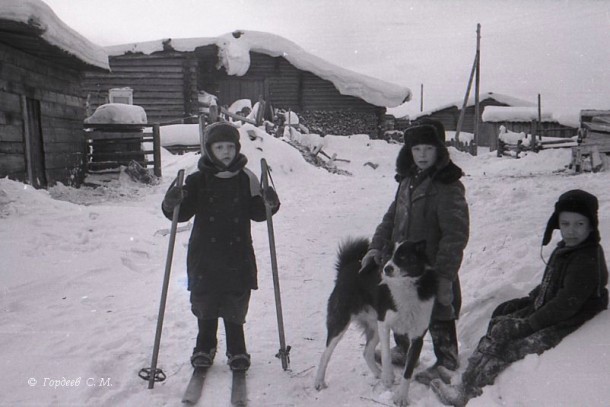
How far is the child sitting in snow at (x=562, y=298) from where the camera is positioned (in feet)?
8.27

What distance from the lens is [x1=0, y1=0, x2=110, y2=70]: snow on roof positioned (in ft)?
23.7

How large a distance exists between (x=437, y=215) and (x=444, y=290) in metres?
0.50

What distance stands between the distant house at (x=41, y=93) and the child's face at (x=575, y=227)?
8162 millimetres

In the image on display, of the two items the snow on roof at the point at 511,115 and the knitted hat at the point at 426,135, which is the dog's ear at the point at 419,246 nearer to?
the knitted hat at the point at 426,135

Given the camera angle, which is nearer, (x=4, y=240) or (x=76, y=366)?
(x=76, y=366)

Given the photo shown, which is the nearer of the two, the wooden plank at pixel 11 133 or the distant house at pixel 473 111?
the wooden plank at pixel 11 133

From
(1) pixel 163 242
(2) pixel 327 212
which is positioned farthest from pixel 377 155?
(1) pixel 163 242

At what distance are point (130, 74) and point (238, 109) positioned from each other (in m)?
5.30

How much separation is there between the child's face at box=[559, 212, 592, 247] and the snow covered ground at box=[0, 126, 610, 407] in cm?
44

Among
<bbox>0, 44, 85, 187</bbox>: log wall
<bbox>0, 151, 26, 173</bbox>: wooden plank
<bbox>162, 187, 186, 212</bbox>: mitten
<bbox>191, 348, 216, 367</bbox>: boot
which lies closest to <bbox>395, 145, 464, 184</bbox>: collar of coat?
<bbox>162, 187, 186, 212</bbox>: mitten

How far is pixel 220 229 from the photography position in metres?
3.58

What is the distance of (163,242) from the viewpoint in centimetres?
712

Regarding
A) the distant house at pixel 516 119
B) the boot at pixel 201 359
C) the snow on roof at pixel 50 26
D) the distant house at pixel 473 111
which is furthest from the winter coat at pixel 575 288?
the distant house at pixel 473 111

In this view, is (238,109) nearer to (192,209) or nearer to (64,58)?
(64,58)
